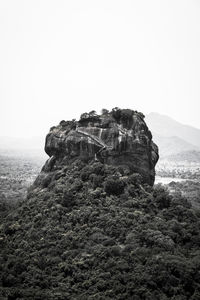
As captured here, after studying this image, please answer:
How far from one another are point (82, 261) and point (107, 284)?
5.15m

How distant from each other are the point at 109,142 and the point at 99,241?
19531 mm

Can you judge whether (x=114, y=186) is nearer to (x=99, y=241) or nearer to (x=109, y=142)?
(x=109, y=142)

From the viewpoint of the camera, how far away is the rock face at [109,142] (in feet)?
184

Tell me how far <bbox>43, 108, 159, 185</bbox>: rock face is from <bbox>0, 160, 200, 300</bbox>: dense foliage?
2.32 metres

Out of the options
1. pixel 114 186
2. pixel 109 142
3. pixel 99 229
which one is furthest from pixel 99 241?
pixel 109 142

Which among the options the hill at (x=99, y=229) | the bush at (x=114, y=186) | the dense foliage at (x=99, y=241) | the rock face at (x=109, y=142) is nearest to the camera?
the dense foliage at (x=99, y=241)

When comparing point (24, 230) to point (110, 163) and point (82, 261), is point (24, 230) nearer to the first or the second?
point (82, 261)

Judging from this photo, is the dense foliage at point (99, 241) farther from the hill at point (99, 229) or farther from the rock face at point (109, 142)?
the rock face at point (109, 142)

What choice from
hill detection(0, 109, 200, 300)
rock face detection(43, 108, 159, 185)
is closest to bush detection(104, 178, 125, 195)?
hill detection(0, 109, 200, 300)

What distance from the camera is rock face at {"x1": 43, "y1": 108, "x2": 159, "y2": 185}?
184 feet

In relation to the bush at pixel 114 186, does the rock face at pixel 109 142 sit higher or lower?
higher

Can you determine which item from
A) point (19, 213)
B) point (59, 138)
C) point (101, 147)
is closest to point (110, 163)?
point (101, 147)

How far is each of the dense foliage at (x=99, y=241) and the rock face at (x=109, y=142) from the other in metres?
2.32

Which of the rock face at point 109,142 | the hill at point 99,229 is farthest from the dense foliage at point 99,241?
the rock face at point 109,142
